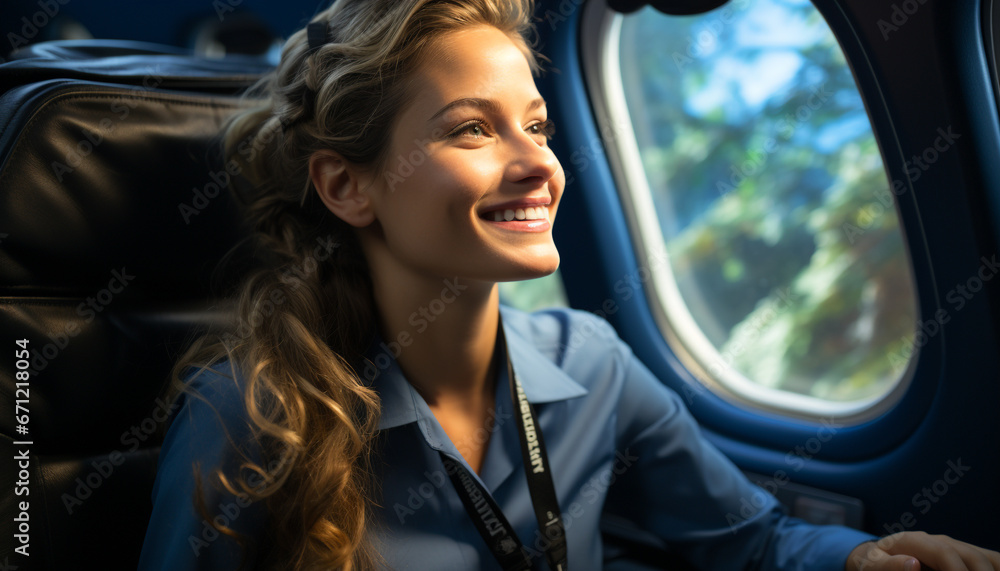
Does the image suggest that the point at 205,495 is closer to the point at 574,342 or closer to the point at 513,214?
the point at 513,214

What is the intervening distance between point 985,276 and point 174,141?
1.72 m

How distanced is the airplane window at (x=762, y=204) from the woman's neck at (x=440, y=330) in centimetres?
87

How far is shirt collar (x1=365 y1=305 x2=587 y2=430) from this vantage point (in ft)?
4.33

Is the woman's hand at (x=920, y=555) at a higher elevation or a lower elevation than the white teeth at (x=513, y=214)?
lower

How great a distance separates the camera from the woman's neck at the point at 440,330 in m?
1.37

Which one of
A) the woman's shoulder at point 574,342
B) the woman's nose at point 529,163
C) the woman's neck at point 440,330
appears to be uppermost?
the woman's nose at point 529,163

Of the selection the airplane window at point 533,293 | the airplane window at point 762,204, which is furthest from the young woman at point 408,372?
the airplane window at point 533,293

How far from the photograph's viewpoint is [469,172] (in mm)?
1197

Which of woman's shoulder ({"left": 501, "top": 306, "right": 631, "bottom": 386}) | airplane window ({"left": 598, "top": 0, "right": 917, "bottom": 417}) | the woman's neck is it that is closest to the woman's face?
the woman's neck

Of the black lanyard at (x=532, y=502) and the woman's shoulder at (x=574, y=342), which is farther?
the woman's shoulder at (x=574, y=342)

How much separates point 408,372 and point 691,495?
2.46ft

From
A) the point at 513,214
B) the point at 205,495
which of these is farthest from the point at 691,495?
the point at 205,495

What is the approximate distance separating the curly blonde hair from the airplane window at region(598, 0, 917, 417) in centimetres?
68

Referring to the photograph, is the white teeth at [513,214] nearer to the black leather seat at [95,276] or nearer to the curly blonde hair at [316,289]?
the curly blonde hair at [316,289]
